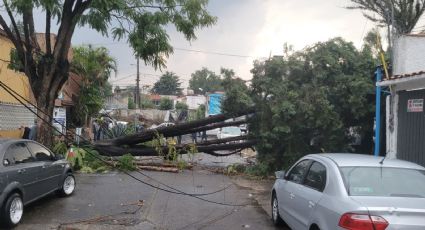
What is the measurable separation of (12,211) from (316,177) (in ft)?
17.1

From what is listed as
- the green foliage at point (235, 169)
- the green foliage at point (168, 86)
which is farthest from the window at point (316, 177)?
the green foliage at point (168, 86)

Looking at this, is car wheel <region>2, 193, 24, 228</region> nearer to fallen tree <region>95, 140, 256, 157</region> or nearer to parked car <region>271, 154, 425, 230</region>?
parked car <region>271, 154, 425, 230</region>

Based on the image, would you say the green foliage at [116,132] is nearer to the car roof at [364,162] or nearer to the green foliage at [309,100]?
the green foliage at [309,100]

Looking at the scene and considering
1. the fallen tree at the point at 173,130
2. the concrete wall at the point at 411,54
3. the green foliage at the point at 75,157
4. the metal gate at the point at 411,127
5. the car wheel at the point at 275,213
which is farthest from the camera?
the fallen tree at the point at 173,130

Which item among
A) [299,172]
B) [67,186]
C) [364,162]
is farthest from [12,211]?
[364,162]

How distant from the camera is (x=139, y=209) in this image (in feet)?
34.8

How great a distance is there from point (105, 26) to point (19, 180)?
644 cm

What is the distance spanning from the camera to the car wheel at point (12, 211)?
8164mm

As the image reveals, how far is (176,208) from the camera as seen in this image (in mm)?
10906

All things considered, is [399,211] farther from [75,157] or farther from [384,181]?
[75,157]

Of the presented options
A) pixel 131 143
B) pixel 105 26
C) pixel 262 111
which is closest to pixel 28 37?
pixel 105 26

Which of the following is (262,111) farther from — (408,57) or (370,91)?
(408,57)

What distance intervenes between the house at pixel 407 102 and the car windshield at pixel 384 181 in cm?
481

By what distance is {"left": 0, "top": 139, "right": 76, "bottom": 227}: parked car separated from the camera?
825cm
